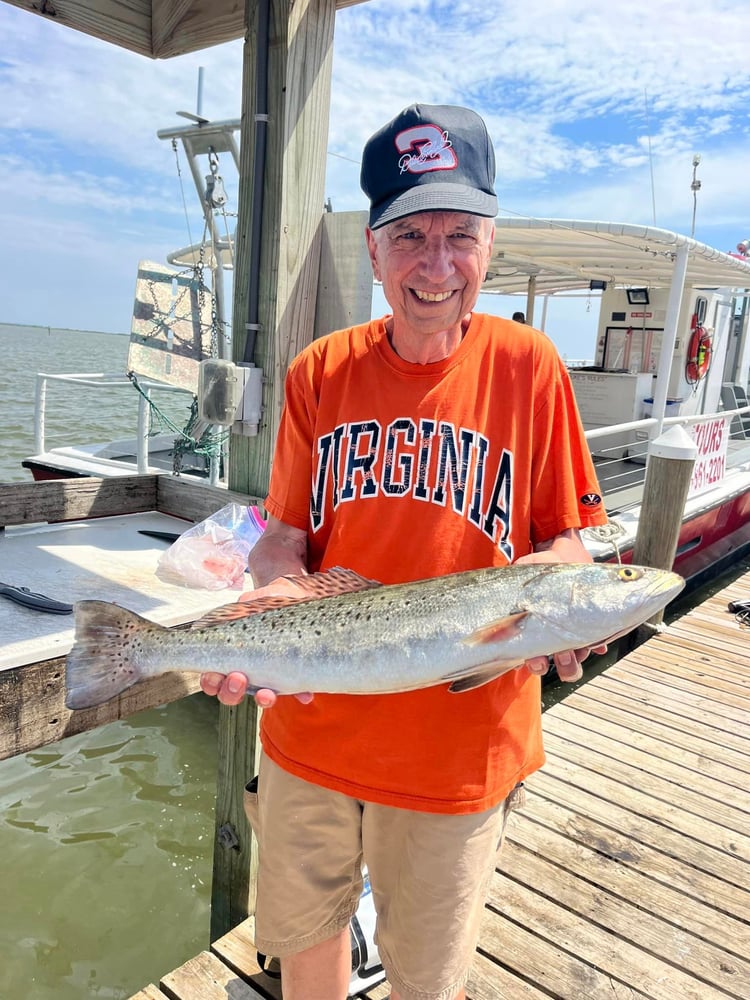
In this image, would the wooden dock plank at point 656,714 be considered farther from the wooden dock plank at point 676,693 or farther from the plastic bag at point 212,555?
the plastic bag at point 212,555

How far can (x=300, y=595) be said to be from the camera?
83.6 inches

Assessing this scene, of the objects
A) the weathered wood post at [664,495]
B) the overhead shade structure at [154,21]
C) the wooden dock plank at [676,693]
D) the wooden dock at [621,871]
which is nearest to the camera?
the wooden dock at [621,871]

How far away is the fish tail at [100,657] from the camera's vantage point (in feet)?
6.55

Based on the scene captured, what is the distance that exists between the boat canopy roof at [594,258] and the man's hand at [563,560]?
5.08m

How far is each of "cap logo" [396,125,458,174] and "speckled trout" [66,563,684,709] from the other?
1.12m

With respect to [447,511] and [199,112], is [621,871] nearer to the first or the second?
[447,511]

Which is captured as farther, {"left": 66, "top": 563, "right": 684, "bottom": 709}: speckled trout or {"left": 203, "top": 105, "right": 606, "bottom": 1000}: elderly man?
{"left": 203, "top": 105, "right": 606, "bottom": 1000}: elderly man

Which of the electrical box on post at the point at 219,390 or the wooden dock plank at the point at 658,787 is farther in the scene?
the wooden dock plank at the point at 658,787

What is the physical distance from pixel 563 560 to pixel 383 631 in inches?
21.6

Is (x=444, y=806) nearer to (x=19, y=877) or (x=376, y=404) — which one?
(x=376, y=404)

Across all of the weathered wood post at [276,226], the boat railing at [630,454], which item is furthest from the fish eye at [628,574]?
the boat railing at [630,454]

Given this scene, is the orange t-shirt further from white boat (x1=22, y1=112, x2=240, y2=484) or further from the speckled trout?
white boat (x1=22, y1=112, x2=240, y2=484)

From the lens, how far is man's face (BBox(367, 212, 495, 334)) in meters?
1.97

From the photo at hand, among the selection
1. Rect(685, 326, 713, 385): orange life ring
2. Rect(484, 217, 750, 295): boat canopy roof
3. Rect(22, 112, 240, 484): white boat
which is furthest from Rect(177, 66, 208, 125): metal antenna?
Rect(685, 326, 713, 385): orange life ring
